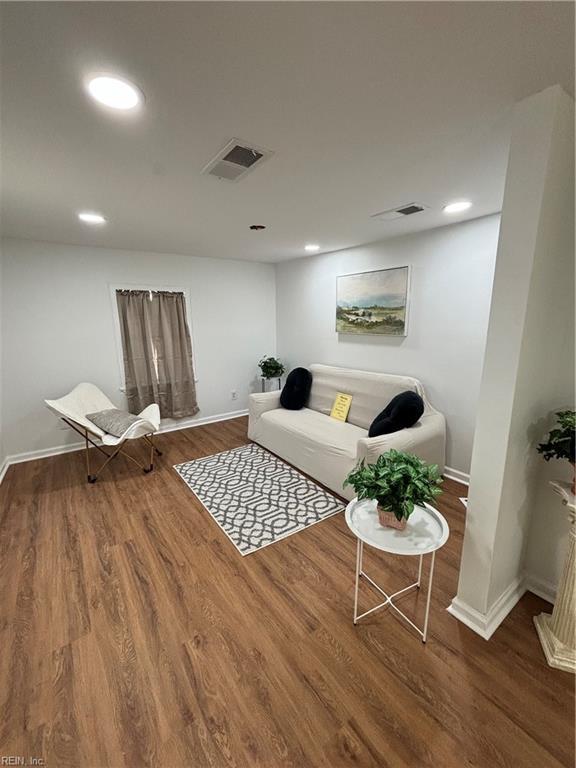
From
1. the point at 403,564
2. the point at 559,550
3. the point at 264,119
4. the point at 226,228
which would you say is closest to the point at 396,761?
the point at 403,564

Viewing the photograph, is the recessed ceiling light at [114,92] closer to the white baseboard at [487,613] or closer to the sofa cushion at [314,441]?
the sofa cushion at [314,441]

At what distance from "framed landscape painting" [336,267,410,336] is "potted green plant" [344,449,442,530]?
205cm

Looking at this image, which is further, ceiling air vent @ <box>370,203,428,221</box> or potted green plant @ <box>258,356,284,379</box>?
potted green plant @ <box>258,356,284,379</box>

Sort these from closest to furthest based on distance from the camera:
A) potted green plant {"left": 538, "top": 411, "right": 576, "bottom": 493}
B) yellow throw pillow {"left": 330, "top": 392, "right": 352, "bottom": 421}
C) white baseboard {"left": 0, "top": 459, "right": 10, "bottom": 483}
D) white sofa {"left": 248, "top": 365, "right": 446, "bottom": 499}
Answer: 1. potted green plant {"left": 538, "top": 411, "right": 576, "bottom": 493}
2. white sofa {"left": 248, "top": 365, "right": 446, "bottom": 499}
3. white baseboard {"left": 0, "top": 459, "right": 10, "bottom": 483}
4. yellow throw pillow {"left": 330, "top": 392, "right": 352, "bottom": 421}

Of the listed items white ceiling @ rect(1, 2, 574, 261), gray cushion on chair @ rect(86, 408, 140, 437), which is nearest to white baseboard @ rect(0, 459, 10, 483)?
gray cushion on chair @ rect(86, 408, 140, 437)

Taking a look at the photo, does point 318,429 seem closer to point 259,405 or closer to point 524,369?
point 259,405

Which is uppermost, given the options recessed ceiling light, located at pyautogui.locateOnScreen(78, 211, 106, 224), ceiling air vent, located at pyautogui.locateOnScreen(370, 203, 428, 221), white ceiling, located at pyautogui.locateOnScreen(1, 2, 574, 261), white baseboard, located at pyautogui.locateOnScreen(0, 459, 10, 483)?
recessed ceiling light, located at pyautogui.locateOnScreen(78, 211, 106, 224)

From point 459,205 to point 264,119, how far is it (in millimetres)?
1725

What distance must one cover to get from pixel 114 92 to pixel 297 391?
3.07 m

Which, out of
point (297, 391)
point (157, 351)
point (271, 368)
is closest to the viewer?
point (297, 391)

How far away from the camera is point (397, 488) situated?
4.85 feet

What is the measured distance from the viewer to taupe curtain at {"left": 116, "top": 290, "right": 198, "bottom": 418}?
3902 millimetres

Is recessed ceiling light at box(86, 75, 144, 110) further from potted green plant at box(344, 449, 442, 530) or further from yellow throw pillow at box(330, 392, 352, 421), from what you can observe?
yellow throw pillow at box(330, 392, 352, 421)

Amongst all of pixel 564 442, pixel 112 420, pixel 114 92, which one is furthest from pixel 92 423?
pixel 564 442
